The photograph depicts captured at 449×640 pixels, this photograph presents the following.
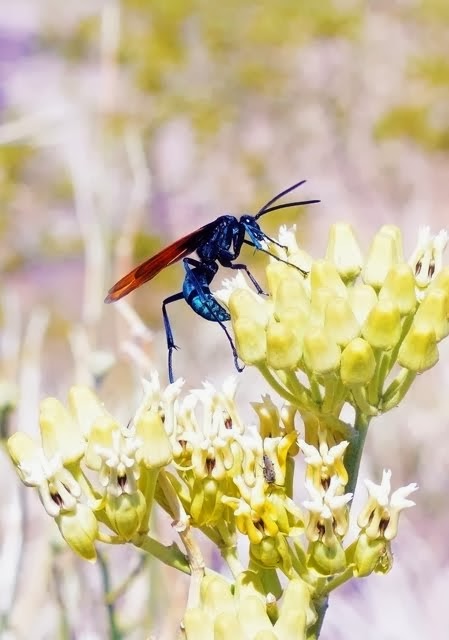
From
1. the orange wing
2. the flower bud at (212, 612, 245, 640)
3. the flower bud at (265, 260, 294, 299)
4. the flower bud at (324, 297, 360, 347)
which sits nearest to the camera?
the flower bud at (212, 612, 245, 640)

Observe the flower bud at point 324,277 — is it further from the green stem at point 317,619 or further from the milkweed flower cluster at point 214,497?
the green stem at point 317,619

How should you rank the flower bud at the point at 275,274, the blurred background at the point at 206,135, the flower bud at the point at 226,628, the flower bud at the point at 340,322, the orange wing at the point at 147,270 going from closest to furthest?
the flower bud at the point at 226,628 < the flower bud at the point at 340,322 < the flower bud at the point at 275,274 < the orange wing at the point at 147,270 < the blurred background at the point at 206,135

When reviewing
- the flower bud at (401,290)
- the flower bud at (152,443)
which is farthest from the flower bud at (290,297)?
the flower bud at (152,443)

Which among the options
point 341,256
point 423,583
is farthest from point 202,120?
point 341,256

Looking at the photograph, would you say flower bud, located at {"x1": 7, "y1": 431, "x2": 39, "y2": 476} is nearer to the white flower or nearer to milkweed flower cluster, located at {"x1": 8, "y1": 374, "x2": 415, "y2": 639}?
milkweed flower cluster, located at {"x1": 8, "y1": 374, "x2": 415, "y2": 639}

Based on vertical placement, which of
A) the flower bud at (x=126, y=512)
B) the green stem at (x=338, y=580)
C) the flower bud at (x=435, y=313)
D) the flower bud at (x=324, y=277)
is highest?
the flower bud at (x=324, y=277)

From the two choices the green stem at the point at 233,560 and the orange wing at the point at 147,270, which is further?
the orange wing at the point at 147,270

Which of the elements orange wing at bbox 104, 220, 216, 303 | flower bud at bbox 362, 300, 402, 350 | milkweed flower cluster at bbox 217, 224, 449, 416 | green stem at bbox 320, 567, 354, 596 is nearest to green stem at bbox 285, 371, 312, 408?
milkweed flower cluster at bbox 217, 224, 449, 416
